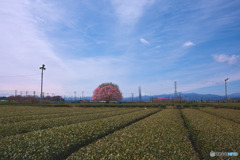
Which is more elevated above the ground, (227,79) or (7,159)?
(227,79)

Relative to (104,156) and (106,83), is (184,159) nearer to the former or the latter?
(104,156)

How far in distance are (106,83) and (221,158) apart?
6856cm

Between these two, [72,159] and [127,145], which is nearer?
[72,159]

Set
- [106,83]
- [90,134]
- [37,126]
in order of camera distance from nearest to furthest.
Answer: [90,134], [37,126], [106,83]

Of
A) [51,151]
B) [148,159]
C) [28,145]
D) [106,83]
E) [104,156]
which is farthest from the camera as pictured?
[106,83]

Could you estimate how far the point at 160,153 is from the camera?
546 centimetres

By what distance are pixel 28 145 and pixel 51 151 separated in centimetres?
129

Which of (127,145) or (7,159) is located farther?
(127,145)

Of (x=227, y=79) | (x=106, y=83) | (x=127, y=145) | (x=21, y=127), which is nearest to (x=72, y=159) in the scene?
(x=127, y=145)

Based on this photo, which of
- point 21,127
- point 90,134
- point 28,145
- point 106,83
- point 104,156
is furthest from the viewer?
point 106,83

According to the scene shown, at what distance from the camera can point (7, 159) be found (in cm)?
557

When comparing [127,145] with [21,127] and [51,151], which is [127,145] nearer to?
[51,151]

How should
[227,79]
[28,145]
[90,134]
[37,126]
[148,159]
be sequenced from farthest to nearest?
[227,79], [37,126], [90,134], [28,145], [148,159]

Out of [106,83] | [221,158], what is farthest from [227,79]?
[221,158]
